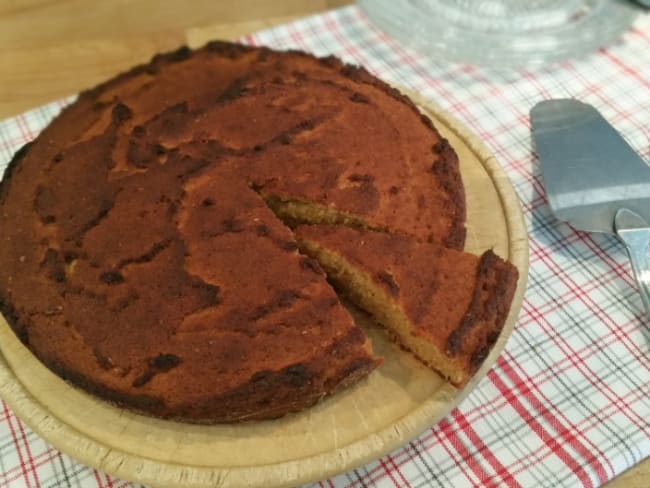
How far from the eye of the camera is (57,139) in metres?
1.83

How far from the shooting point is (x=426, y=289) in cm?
149

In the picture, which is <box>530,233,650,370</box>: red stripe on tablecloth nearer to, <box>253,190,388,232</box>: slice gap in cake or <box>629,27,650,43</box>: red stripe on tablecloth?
<box>253,190,388,232</box>: slice gap in cake

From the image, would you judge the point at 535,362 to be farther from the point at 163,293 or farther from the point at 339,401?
the point at 163,293

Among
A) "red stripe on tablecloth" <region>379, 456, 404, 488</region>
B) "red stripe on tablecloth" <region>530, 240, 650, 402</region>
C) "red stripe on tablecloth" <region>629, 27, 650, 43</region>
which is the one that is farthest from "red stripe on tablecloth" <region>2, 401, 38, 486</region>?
"red stripe on tablecloth" <region>629, 27, 650, 43</region>

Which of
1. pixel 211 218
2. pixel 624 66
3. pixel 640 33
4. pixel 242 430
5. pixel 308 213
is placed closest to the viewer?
pixel 242 430

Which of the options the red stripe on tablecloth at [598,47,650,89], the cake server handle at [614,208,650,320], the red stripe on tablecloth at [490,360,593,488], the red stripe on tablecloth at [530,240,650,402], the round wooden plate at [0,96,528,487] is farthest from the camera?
the red stripe on tablecloth at [598,47,650,89]

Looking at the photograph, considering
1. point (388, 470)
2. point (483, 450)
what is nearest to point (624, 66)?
point (483, 450)

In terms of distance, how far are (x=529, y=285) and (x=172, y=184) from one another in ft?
3.30

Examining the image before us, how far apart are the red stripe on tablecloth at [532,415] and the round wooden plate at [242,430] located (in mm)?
162

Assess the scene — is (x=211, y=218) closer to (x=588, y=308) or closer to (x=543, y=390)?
(x=543, y=390)

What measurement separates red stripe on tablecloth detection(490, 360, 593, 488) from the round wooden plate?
16cm

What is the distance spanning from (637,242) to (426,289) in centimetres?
70

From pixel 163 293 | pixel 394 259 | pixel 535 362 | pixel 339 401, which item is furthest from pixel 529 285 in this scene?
pixel 163 293

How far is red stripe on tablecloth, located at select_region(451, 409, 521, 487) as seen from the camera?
1.42 meters
